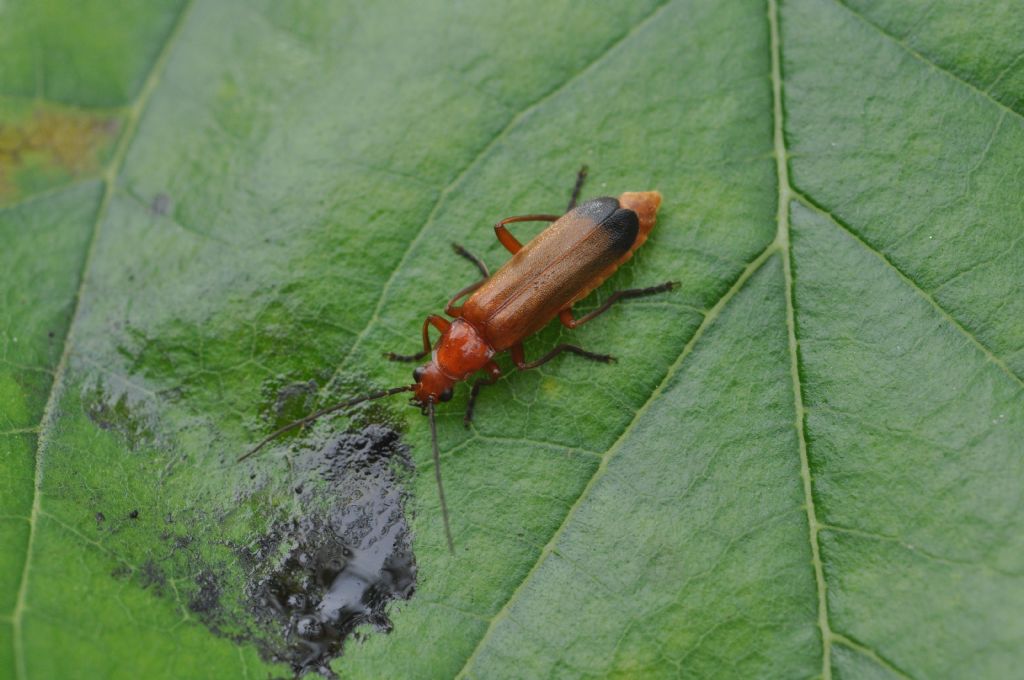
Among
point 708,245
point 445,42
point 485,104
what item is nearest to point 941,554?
point 708,245

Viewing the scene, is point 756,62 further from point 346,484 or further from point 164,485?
point 164,485

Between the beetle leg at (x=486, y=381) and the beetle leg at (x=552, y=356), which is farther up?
the beetle leg at (x=552, y=356)

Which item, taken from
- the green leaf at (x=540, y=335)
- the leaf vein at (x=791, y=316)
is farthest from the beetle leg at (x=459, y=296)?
the leaf vein at (x=791, y=316)

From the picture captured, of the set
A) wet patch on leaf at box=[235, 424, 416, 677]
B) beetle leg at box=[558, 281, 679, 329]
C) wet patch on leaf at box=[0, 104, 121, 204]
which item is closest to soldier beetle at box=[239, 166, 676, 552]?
beetle leg at box=[558, 281, 679, 329]

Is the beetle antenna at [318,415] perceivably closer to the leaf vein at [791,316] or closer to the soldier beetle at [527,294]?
the soldier beetle at [527,294]

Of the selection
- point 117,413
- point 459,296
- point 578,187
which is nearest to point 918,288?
point 578,187

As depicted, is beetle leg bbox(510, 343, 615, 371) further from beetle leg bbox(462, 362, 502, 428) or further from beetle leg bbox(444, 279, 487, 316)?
beetle leg bbox(444, 279, 487, 316)
